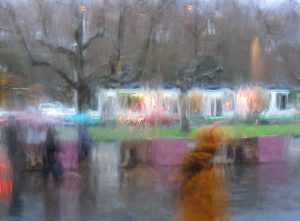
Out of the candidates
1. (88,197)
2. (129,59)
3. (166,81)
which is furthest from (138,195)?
(166,81)

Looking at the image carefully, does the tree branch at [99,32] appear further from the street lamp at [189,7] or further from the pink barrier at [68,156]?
the street lamp at [189,7]

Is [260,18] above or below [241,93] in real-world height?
above

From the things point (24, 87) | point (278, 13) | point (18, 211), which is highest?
point (278, 13)

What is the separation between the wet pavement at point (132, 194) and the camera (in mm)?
10523

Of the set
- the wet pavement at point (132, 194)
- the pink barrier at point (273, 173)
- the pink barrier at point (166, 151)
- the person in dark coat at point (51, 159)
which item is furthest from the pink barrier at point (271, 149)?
the person in dark coat at point (51, 159)

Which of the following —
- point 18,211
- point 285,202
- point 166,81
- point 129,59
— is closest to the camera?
point 18,211

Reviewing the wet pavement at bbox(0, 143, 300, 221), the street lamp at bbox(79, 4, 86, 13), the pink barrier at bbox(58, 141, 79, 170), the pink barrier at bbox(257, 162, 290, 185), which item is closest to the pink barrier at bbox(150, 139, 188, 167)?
the wet pavement at bbox(0, 143, 300, 221)

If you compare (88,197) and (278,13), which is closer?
(88,197)

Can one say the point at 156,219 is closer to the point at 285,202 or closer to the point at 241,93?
the point at 285,202

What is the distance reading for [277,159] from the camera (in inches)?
753

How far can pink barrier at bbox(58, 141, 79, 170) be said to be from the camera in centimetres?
1712

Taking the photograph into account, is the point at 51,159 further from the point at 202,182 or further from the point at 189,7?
the point at 189,7

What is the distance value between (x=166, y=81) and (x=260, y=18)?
1111cm

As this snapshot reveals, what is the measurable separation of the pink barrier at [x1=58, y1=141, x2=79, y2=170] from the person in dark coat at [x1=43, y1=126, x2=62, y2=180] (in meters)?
1.56
